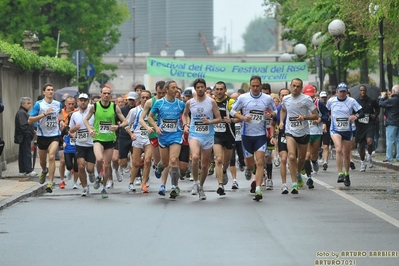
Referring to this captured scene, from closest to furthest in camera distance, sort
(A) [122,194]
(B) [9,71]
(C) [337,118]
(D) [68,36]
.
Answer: (A) [122,194], (C) [337,118], (B) [9,71], (D) [68,36]

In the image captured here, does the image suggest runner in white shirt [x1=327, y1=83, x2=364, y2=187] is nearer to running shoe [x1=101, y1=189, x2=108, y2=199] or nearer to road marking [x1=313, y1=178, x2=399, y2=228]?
road marking [x1=313, y1=178, x2=399, y2=228]

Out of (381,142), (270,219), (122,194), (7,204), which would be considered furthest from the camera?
(381,142)

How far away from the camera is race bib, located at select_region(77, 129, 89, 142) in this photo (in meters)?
19.4

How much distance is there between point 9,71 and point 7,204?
1270 cm

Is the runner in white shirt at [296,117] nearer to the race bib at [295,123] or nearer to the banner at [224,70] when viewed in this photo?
the race bib at [295,123]

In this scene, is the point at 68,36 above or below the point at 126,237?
above

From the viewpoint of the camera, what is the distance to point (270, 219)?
14.7 m

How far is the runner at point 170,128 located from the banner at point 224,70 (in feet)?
77.5

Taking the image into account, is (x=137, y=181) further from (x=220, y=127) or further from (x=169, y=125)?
(x=169, y=125)

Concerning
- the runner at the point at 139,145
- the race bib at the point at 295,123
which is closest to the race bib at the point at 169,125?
the runner at the point at 139,145

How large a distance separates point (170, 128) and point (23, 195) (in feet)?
9.12

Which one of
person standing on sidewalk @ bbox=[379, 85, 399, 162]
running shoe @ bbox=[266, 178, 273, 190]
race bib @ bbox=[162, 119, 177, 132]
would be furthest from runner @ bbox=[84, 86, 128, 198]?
person standing on sidewalk @ bbox=[379, 85, 399, 162]

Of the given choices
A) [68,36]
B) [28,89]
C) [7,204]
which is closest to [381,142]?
[28,89]

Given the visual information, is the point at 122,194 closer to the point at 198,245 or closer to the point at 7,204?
the point at 7,204
